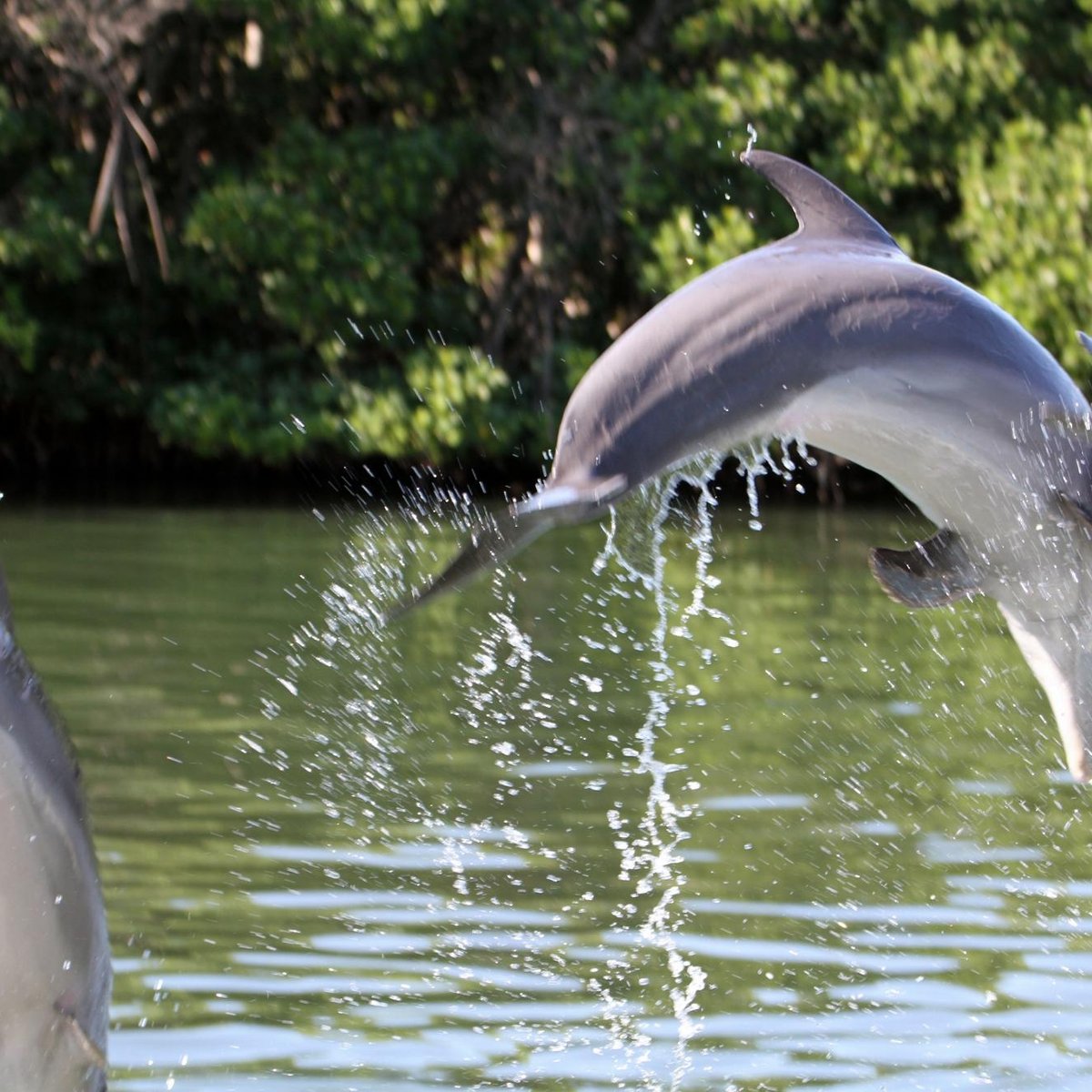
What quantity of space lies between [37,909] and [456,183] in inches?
766

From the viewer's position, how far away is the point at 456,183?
73.5ft

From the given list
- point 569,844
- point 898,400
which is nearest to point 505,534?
point 898,400

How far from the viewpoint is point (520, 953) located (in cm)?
642

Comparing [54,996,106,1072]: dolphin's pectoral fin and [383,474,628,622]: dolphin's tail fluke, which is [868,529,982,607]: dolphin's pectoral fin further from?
[54,996,106,1072]: dolphin's pectoral fin

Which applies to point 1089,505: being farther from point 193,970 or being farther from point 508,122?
point 508,122

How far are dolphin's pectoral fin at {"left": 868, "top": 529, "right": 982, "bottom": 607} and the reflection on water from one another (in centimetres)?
120

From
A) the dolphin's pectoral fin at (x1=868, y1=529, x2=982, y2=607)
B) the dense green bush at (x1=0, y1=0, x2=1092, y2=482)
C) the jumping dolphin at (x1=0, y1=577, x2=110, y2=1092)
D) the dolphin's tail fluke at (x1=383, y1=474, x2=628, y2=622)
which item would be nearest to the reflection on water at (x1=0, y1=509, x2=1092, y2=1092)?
the dolphin's pectoral fin at (x1=868, y1=529, x2=982, y2=607)

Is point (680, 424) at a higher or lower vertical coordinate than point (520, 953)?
higher

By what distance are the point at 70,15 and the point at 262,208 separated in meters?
2.47

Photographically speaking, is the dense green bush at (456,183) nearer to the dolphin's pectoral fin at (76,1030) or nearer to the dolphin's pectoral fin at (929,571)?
the dolphin's pectoral fin at (929,571)

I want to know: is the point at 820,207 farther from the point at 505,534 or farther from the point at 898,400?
the point at 505,534

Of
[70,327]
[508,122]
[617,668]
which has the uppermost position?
[508,122]

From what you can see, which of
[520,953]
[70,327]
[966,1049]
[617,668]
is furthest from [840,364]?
[70,327]

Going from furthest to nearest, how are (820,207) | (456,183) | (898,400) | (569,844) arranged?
1. (456,183)
2. (569,844)
3. (820,207)
4. (898,400)
